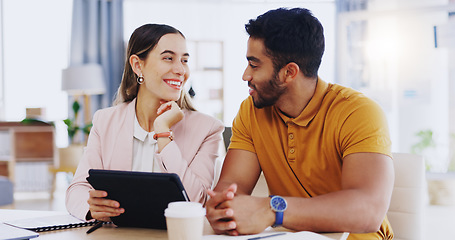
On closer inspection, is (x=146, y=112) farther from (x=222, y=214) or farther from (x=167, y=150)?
(x=222, y=214)

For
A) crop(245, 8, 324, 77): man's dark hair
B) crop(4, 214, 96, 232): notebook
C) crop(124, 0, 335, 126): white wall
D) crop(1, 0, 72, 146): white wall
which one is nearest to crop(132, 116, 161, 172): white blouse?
crop(4, 214, 96, 232): notebook

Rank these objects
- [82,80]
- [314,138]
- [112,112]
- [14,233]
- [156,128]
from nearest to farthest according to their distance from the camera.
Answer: [14,233]
[314,138]
[156,128]
[112,112]
[82,80]

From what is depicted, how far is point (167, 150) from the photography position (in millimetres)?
1479

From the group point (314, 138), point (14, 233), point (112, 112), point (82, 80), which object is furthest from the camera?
point (82, 80)

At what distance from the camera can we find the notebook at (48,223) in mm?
1146

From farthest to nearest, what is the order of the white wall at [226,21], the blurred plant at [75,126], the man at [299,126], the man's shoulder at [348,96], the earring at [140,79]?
1. the white wall at [226,21]
2. the blurred plant at [75,126]
3. the earring at [140,79]
4. the man's shoulder at [348,96]
5. the man at [299,126]

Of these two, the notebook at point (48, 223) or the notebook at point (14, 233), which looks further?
the notebook at point (48, 223)

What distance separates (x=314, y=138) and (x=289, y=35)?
0.32m

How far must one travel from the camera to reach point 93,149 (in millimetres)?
1577

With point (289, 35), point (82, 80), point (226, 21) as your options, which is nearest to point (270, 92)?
point (289, 35)

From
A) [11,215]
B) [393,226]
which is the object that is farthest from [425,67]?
[11,215]

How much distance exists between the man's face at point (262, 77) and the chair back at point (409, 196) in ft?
1.38

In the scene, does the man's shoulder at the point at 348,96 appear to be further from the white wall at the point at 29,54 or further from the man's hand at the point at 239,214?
the white wall at the point at 29,54

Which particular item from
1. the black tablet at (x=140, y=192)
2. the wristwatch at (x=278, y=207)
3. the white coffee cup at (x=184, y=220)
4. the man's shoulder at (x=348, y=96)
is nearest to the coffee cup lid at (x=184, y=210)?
the white coffee cup at (x=184, y=220)
